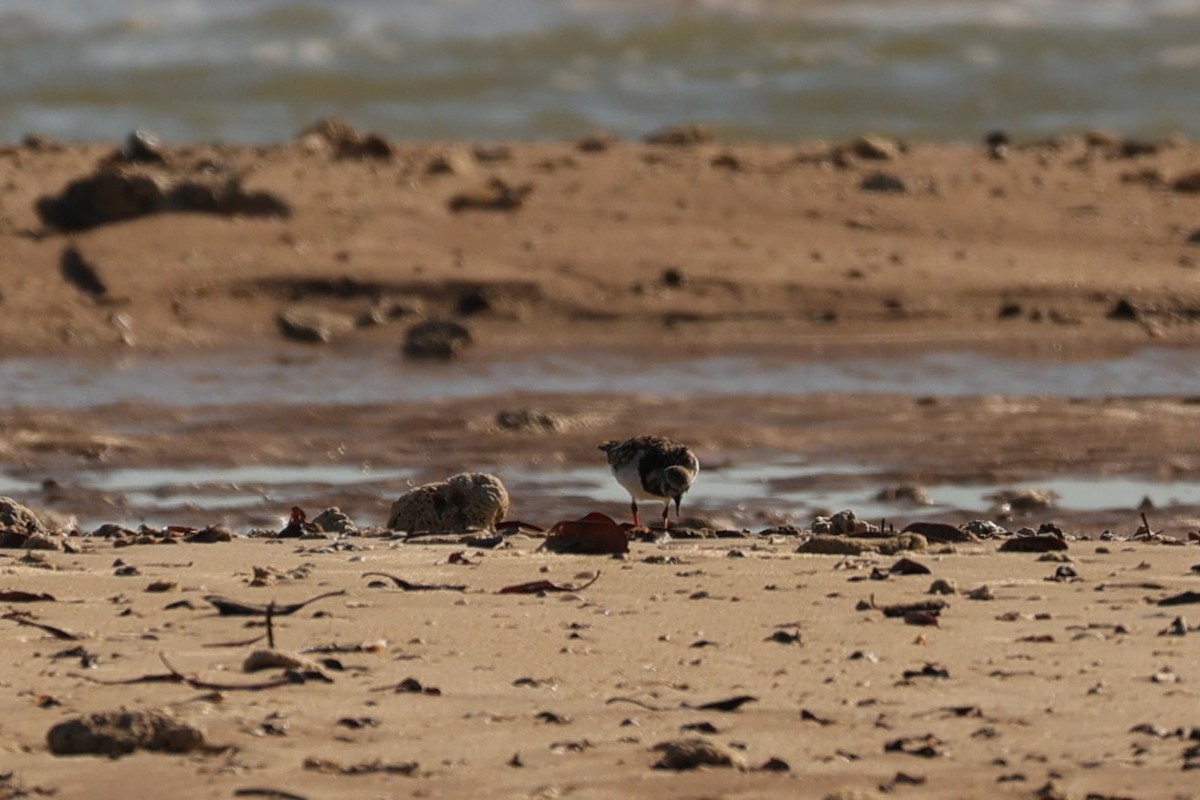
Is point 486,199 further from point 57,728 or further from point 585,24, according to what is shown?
point 585,24

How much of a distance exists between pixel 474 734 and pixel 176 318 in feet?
27.7

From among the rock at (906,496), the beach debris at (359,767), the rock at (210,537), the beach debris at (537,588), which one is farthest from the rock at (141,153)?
the beach debris at (359,767)

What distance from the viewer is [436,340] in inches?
472

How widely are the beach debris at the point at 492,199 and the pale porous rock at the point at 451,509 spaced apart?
716cm

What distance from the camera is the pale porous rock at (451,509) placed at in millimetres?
6812

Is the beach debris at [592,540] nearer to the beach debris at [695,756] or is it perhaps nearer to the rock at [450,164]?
the beach debris at [695,756]

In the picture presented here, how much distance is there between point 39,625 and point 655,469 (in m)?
2.34

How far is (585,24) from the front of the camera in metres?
25.4

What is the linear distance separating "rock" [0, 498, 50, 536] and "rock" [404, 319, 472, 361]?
520 centimetres

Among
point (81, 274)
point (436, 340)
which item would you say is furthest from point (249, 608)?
point (81, 274)

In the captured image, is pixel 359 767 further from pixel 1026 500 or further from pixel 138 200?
pixel 138 200

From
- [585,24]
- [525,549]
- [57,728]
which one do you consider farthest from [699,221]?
[585,24]

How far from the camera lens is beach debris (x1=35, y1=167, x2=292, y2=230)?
13305 mm

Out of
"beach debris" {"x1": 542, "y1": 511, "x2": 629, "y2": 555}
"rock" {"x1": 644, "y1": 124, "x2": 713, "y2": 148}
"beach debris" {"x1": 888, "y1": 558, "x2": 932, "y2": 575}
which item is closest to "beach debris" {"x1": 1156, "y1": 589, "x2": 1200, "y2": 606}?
"beach debris" {"x1": 888, "y1": 558, "x2": 932, "y2": 575}
